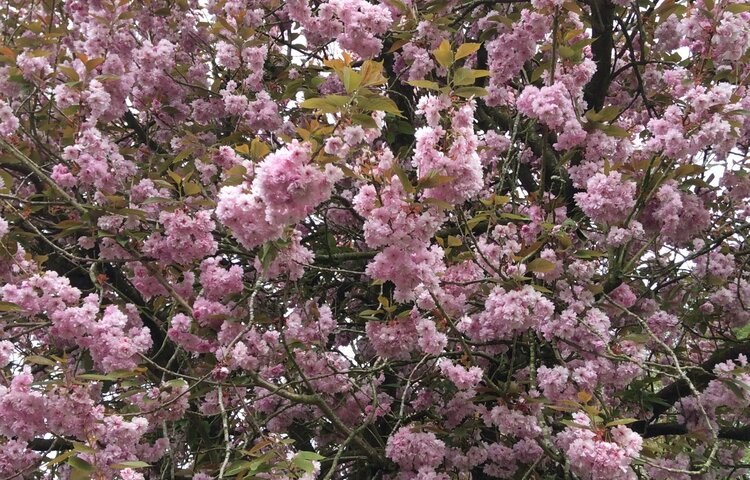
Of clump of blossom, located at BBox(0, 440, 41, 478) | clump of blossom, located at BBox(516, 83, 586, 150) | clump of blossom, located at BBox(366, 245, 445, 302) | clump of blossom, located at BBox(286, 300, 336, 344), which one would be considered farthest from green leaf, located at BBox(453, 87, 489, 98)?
clump of blossom, located at BBox(0, 440, 41, 478)

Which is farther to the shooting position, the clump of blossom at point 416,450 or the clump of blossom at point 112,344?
the clump of blossom at point 416,450

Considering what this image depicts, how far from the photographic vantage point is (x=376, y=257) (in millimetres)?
2449

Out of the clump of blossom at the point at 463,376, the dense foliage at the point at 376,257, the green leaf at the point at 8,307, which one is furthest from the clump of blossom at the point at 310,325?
the green leaf at the point at 8,307

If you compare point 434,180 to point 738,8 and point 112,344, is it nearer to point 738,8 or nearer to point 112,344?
point 112,344

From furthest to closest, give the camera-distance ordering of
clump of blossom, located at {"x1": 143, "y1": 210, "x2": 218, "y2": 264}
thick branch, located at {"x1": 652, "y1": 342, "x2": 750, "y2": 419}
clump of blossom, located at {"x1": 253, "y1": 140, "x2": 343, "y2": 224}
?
thick branch, located at {"x1": 652, "y1": 342, "x2": 750, "y2": 419} → clump of blossom, located at {"x1": 143, "y1": 210, "x2": 218, "y2": 264} → clump of blossom, located at {"x1": 253, "y1": 140, "x2": 343, "y2": 224}

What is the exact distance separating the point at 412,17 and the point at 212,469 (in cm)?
222

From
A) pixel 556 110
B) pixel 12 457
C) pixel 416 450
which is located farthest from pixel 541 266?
pixel 12 457

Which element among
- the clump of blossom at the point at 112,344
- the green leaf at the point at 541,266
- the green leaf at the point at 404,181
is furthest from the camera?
the clump of blossom at the point at 112,344

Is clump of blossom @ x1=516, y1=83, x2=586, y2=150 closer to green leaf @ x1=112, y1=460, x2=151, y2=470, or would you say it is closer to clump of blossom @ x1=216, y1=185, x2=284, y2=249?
clump of blossom @ x1=216, y1=185, x2=284, y2=249

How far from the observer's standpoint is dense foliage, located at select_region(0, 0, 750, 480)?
2383 mm

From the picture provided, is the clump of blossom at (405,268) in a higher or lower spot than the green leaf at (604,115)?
lower

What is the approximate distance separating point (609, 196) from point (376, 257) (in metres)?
1.13

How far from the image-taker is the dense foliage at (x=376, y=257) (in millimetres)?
2383

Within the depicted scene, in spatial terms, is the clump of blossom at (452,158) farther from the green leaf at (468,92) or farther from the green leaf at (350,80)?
the green leaf at (350,80)
